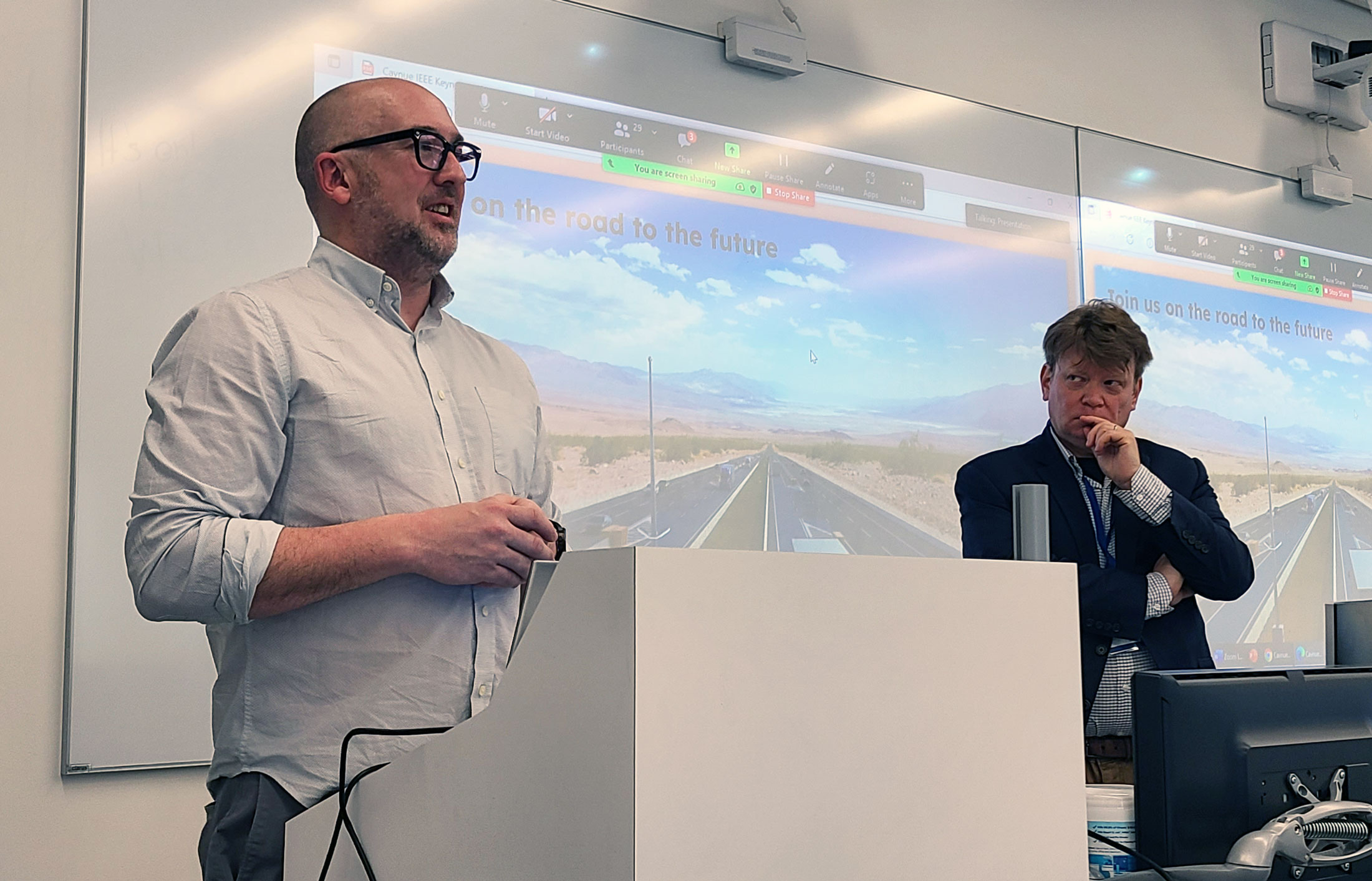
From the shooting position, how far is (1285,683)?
120 centimetres

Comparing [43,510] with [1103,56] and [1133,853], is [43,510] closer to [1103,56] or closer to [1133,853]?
[1133,853]

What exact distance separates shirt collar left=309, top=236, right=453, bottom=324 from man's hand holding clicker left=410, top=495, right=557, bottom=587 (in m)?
0.33

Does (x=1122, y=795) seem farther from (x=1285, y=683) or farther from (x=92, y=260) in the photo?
(x=92, y=260)

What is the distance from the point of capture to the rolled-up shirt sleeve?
1.09 m

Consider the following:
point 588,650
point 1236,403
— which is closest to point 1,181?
point 588,650

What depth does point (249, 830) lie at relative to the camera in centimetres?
115

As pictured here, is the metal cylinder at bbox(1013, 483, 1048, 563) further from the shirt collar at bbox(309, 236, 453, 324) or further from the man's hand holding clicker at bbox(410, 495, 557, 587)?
the shirt collar at bbox(309, 236, 453, 324)

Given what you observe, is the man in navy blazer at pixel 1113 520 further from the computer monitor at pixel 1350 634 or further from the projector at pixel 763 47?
the projector at pixel 763 47

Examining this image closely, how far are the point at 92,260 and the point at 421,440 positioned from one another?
120 cm

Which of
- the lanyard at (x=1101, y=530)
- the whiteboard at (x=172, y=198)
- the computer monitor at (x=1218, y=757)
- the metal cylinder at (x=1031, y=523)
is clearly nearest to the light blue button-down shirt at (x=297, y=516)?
the metal cylinder at (x=1031, y=523)

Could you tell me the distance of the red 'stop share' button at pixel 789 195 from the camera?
2.97 meters

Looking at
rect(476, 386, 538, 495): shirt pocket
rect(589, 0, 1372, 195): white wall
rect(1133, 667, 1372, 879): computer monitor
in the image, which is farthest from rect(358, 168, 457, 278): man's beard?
rect(589, 0, 1372, 195): white wall

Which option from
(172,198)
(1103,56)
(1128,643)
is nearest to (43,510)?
(172,198)

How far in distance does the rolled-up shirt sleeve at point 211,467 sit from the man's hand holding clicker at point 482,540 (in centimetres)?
14
